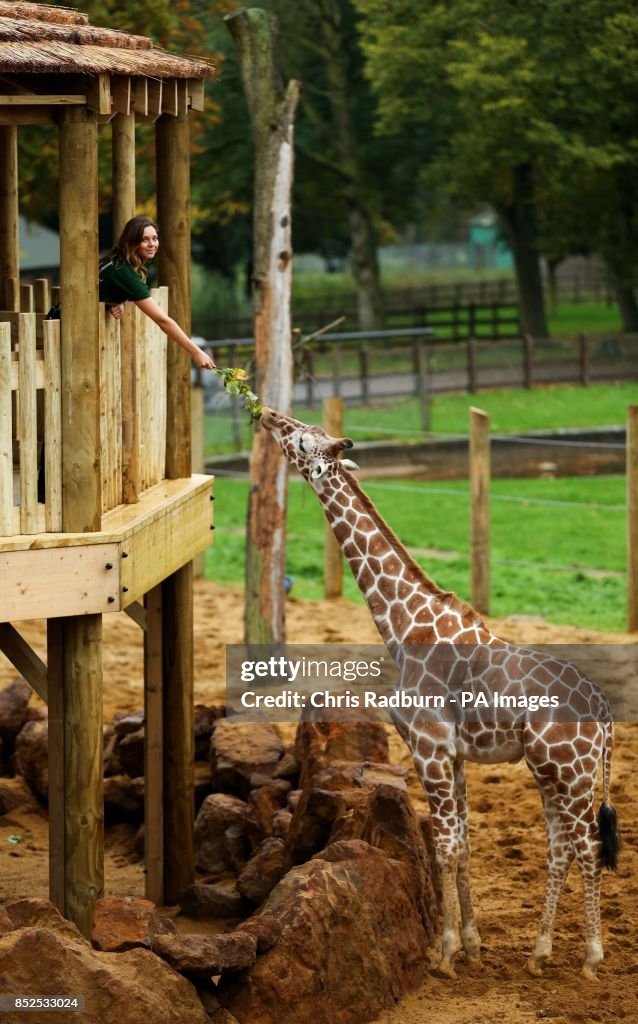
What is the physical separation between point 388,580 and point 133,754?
281 centimetres

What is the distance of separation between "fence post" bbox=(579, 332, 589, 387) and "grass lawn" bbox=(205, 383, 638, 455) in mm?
231

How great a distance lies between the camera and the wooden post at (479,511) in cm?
1332

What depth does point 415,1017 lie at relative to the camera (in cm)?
664

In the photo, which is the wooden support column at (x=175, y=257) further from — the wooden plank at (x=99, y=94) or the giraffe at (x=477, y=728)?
the wooden plank at (x=99, y=94)

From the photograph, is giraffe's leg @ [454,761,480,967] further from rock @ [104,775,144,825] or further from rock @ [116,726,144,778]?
rock @ [116,726,144,778]

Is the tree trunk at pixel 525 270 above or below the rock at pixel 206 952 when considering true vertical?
above

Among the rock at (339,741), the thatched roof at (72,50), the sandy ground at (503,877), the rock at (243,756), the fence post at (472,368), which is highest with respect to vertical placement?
the thatched roof at (72,50)

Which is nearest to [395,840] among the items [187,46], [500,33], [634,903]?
[634,903]

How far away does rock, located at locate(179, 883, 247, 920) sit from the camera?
25.7 ft

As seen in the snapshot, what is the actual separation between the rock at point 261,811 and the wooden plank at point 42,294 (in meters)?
3.14

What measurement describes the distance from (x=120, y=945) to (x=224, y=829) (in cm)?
243

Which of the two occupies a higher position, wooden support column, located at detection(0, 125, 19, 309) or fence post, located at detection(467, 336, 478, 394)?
wooden support column, located at detection(0, 125, 19, 309)

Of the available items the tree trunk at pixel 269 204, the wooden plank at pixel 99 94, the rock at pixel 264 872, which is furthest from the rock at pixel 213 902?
the tree trunk at pixel 269 204

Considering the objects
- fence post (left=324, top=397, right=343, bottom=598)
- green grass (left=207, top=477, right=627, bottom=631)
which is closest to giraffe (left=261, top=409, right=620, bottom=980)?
green grass (left=207, top=477, right=627, bottom=631)
